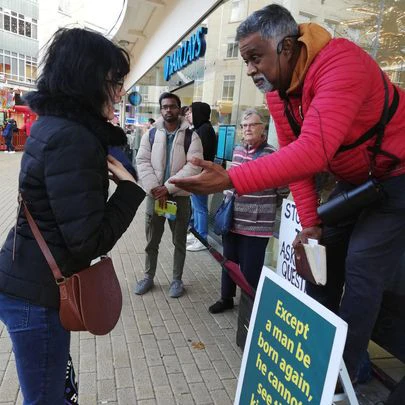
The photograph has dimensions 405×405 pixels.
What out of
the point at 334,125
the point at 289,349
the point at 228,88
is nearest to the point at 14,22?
the point at 228,88

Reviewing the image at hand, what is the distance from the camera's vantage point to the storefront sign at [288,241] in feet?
9.53

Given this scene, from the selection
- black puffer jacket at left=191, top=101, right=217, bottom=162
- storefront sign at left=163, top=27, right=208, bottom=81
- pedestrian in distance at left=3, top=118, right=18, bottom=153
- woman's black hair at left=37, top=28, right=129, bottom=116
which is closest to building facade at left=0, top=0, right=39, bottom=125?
pedestrian in distance at left=3, top=118, right=18, bottom=153

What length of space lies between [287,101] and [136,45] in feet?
46.9

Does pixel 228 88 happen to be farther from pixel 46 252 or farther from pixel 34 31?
pixel 34 31

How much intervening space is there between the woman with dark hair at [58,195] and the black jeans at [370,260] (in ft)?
3.43

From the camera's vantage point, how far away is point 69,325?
1.46 metres

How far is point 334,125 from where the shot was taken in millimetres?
1304

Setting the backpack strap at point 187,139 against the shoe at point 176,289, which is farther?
the shoe at point 176,289

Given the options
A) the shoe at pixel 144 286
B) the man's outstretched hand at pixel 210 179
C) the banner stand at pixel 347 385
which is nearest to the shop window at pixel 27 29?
the shoe at pixel 144 286

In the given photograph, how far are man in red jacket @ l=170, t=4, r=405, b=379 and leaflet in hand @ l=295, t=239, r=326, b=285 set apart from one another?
117 mm

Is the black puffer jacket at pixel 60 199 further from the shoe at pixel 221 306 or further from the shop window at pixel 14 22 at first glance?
the shop window at pixel 14 22

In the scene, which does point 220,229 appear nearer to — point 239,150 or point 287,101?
point 239,150

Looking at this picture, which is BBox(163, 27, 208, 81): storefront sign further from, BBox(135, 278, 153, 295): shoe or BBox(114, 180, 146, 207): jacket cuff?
BBox(114, 180, 146, 207): jacket cuff

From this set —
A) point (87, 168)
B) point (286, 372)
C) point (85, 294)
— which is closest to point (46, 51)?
point (87, 168)
